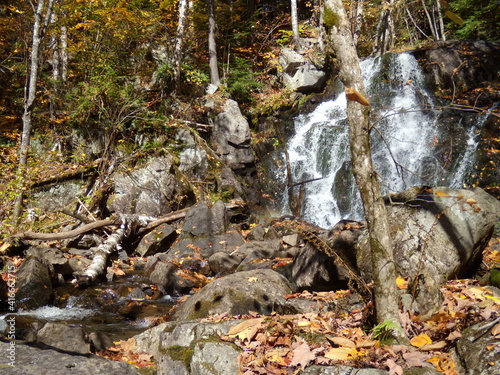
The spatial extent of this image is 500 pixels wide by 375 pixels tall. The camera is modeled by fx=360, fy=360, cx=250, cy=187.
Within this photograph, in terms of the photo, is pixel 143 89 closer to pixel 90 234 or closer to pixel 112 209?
pixel 112 209

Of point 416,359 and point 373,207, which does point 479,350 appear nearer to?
point 416,359

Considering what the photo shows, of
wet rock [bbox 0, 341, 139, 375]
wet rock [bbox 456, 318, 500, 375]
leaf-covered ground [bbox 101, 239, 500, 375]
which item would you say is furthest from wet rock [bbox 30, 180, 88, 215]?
wet rock [bbox 456, 318, 500, 375]

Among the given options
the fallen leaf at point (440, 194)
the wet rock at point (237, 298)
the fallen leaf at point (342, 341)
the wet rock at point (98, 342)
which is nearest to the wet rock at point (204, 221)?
the wet rock at point (237, 298)

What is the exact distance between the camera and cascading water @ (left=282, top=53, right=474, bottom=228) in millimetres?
12156

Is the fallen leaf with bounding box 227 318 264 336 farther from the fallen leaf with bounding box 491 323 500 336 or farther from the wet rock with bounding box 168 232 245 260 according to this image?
the wet rock with bounding box 168 232 245 260

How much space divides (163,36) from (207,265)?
1220 centimetres

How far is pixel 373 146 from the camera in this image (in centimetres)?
1286

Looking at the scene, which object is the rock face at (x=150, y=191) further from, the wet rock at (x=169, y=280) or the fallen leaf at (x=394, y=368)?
the fallen leaf at (x=394, y=368)

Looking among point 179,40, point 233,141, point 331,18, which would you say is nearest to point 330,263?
point 331,18

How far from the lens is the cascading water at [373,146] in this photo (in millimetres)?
12156

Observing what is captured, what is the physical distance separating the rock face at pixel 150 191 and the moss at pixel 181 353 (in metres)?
8.50

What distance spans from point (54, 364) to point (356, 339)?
104 inches

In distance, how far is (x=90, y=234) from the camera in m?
10.1

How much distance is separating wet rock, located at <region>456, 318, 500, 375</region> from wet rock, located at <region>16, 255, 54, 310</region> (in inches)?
263
